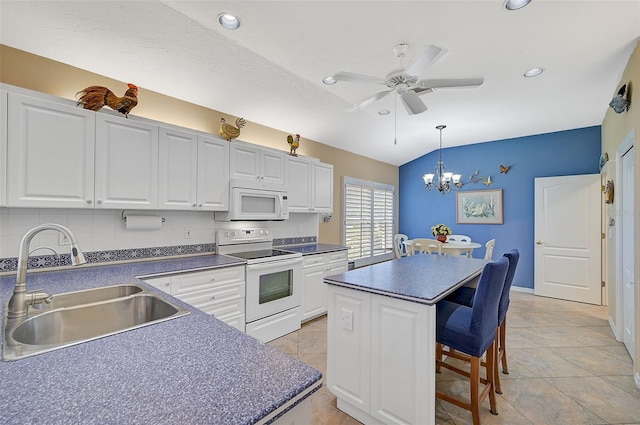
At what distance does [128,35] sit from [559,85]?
4.49m

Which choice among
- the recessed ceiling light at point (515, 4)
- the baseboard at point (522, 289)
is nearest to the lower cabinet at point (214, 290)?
the recessed ceiling light at point (515, 4)

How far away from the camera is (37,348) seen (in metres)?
0.99

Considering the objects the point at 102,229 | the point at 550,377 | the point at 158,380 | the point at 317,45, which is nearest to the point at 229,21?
the point at 317,45

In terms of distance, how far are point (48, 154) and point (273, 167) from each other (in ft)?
6.80

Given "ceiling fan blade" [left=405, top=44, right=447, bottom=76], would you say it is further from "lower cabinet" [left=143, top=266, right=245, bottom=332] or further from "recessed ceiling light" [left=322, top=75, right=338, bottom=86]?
"lower cabinet" [left=143, top=266, right=245, bottom=332]

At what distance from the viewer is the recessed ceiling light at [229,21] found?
218 cm

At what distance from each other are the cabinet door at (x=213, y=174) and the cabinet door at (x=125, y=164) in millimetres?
425

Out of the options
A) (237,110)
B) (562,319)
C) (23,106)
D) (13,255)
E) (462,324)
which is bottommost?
(562,319)

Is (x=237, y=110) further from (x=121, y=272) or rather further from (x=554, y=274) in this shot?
(x=554, y=274)

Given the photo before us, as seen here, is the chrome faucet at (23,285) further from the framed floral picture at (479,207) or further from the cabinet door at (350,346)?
the framed floral picture at (479,207)

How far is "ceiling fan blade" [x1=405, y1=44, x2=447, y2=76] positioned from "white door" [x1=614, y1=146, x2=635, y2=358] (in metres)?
2.25

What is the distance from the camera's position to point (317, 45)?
255 centimetres

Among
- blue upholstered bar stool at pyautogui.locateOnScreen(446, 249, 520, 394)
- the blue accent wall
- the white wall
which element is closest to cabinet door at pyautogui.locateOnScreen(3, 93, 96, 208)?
the white wall

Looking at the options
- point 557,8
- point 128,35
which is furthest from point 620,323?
point 128,35
